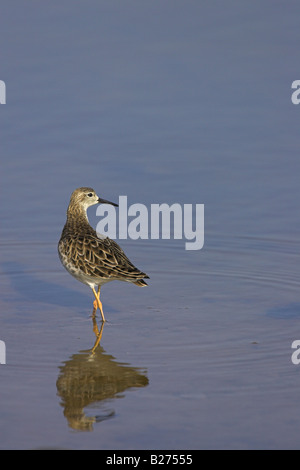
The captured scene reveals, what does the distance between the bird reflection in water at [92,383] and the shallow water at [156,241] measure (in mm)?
25

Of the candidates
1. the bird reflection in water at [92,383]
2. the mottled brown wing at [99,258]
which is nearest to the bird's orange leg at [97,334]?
the bird reflection in water at [92,383]

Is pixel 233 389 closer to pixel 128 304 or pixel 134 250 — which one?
pixel 128 304

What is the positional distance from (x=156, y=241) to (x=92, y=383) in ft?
17.4

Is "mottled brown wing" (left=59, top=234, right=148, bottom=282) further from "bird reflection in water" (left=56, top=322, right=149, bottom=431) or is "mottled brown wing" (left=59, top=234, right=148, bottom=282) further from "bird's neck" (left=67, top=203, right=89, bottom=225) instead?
"bird reflection in water" (left=56, top=322, right=149, bottom=431)

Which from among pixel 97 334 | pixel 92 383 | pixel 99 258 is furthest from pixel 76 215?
pixel 92 383

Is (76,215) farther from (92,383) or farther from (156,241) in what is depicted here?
(92,383)

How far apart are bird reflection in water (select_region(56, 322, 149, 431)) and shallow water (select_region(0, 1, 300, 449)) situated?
1.0 inches

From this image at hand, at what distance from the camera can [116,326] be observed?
39.8ft

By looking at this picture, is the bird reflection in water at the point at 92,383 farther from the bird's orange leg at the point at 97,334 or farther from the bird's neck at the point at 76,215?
the bird's neck at the point at 76,215

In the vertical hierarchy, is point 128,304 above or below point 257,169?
below
